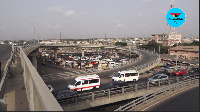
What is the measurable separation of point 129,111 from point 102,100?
2075 mm

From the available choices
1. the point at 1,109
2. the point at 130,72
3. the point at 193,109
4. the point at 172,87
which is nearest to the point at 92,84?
the point at 130,72

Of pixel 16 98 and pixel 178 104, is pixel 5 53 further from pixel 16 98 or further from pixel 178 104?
pixel 178 104

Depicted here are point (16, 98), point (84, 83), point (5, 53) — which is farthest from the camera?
point (5, 53)

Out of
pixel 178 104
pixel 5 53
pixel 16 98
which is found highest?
pixel 5 53

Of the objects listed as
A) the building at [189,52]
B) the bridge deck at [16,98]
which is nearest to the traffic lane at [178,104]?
the building at [189,52]

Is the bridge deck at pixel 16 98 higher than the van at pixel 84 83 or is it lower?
higher

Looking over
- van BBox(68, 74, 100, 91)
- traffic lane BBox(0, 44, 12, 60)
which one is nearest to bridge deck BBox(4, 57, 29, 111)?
van BBox(68, 74, 100, 91)

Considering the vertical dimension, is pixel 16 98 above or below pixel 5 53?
below

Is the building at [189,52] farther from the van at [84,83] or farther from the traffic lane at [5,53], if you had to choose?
the traffic lane at [5,53]

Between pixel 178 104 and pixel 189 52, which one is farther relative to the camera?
pixel 189 52

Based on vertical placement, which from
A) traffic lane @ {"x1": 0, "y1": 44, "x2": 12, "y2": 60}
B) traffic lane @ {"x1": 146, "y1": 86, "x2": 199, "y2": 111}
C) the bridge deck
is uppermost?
traffic lane @ {"x1": 0, "y1": 44, "x2": 12, "y2": 60}

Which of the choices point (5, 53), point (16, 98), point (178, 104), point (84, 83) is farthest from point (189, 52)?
point (5, 53)

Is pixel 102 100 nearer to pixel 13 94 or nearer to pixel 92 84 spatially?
pixel 92 84

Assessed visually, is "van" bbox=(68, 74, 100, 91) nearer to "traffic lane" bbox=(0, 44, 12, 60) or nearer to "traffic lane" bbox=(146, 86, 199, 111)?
"traffic lane" bbox=(146, 86, 199, 111)
